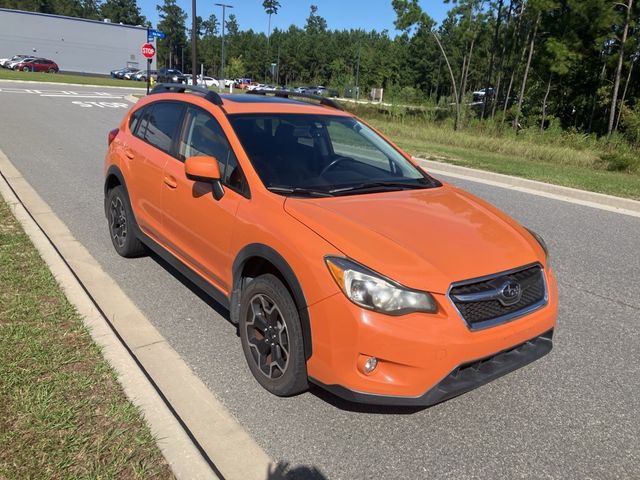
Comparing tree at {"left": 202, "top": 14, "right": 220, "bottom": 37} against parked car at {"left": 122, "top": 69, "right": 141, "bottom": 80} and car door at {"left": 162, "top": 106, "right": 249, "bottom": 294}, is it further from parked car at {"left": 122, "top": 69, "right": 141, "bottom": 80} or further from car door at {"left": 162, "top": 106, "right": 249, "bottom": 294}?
car door at {"left": 162, "top": 106, "right": 249, "bottom": 294}

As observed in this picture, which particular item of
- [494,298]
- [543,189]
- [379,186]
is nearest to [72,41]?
[543,189]

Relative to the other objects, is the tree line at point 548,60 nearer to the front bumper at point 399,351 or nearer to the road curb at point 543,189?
the road curb at point 543,189

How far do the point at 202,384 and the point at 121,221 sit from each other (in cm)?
271

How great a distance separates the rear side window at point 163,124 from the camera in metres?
4.50

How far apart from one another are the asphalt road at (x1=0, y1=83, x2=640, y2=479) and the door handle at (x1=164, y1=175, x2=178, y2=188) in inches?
39.4

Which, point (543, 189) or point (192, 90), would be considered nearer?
point (192, 90)

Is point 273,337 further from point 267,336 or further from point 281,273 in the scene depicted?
point 281,273

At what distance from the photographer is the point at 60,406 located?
2811 mm

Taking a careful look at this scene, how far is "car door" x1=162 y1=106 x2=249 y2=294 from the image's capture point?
11.6 feet

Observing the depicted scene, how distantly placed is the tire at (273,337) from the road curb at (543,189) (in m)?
7.80

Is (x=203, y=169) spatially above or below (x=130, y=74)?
below

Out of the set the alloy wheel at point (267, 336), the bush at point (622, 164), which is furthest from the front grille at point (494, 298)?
the bush at point (622, 164)

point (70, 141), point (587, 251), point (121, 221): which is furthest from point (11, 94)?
point (587, 251)

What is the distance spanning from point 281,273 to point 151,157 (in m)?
2.29
